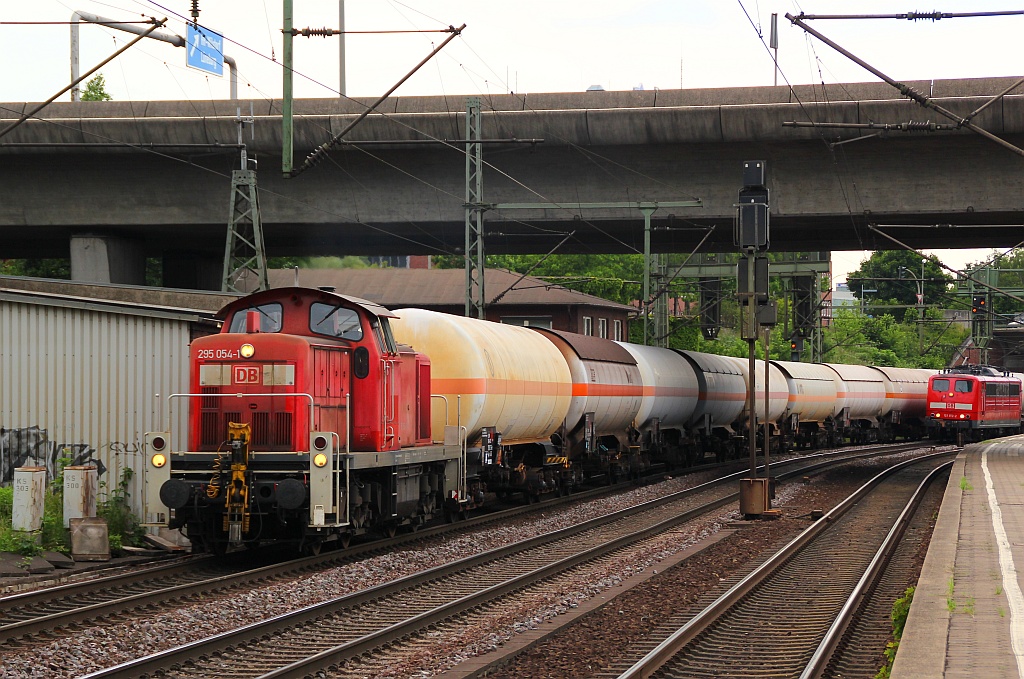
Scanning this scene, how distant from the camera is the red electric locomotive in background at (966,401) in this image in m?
50.4

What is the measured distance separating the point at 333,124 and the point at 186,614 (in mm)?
21368

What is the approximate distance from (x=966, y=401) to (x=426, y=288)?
26.0 m

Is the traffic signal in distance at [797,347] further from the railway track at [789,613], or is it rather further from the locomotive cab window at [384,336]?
the locomotive cab window at [384,336]

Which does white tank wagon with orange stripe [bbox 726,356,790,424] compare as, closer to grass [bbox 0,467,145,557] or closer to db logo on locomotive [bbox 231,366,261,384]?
grass [bbox 0,467,145,557]

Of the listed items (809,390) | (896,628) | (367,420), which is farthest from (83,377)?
(809,390)

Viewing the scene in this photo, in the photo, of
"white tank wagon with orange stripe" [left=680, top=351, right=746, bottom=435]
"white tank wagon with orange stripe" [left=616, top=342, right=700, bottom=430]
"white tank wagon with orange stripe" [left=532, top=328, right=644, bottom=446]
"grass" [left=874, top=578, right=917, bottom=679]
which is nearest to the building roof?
"white tank wagon with orange stripe" [left=680, top=351, right=746, bottom=435]

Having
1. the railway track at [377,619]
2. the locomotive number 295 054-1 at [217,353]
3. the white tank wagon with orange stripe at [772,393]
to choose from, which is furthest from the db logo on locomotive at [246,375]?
the white tank wagon with orange stripe at [772,393]

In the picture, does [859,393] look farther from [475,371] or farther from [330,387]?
[330,387]

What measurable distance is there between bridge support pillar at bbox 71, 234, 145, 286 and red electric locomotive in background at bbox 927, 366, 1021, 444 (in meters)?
34.7

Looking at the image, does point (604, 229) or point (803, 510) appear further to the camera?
point (604, 229)

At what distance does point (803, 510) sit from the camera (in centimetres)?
2275

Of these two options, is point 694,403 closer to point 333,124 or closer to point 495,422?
point 333,124

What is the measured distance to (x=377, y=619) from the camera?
37.1 feet

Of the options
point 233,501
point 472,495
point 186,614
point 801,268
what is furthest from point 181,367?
point 801,268
